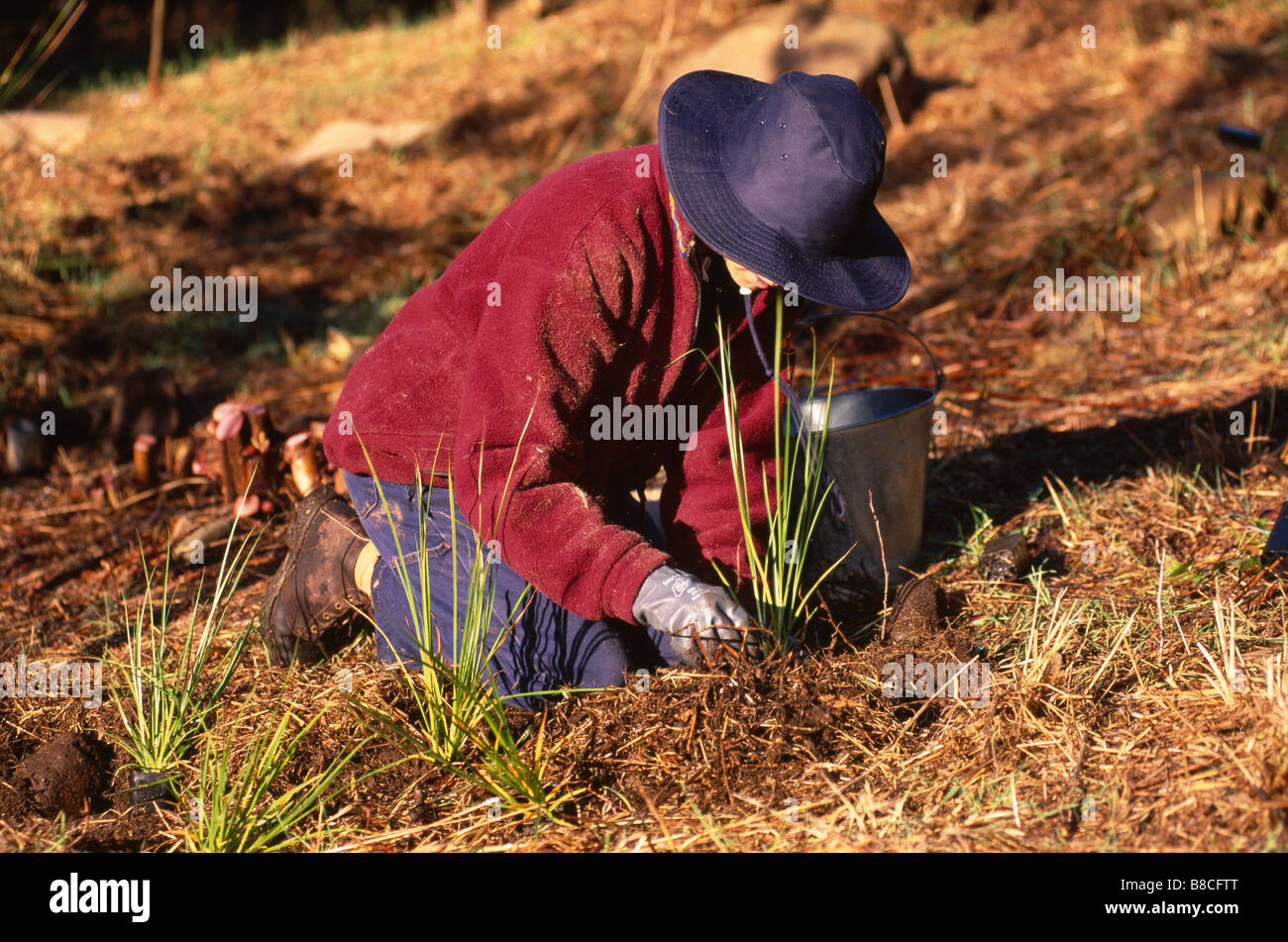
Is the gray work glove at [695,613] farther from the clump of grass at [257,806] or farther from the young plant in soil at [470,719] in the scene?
the clump of grass at [257,806]

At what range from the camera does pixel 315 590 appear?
266 centimetres

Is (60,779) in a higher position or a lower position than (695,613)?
lower

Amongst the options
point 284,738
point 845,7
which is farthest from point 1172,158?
point 284,738

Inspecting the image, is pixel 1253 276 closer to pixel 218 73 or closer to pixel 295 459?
pixel 295 459

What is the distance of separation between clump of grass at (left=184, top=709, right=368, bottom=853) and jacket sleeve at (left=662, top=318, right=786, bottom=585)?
100 centimetres

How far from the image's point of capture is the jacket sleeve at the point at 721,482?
2637 mm

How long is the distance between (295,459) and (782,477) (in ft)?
5.93
